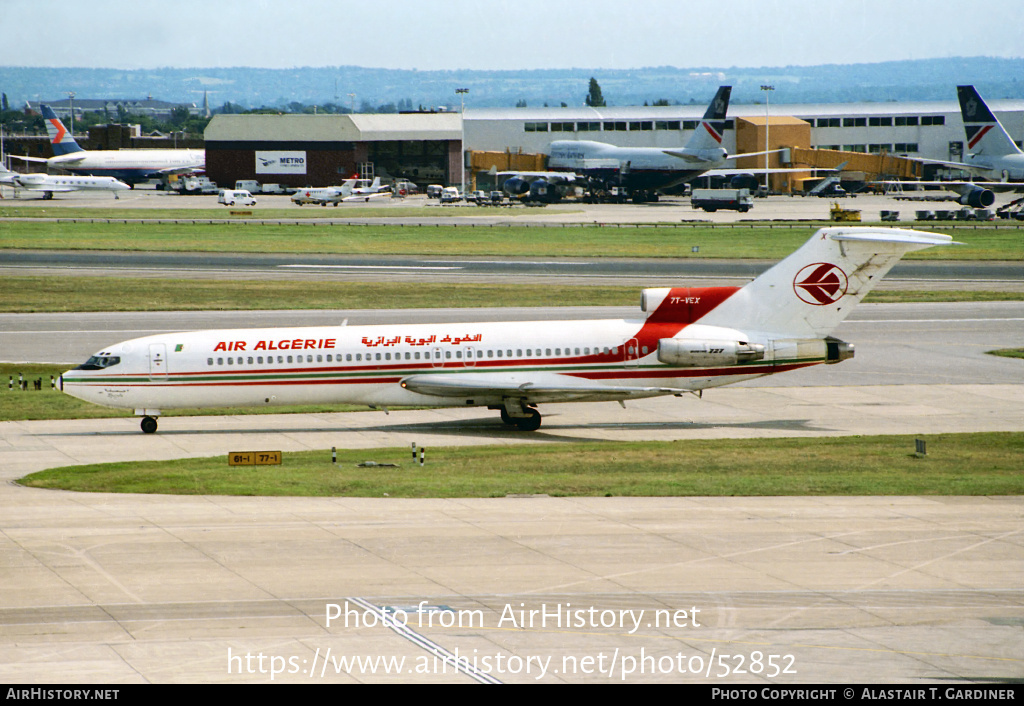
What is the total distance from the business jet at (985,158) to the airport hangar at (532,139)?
34.1 metres

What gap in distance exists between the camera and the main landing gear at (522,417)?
38.4 meters

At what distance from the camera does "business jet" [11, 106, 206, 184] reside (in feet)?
568

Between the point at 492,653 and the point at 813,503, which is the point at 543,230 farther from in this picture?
the point at 492,653

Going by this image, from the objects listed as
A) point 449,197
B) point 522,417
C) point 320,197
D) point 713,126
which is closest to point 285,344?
point 522,417

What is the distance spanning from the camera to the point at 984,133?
120750mm

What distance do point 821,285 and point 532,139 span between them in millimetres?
137095

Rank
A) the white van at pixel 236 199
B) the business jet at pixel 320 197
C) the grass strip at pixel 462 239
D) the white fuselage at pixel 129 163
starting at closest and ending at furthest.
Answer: the grass strip at pixel 462 239 < the white van at pixel 236 199 < the business jet at pixel 320 197 < the white fuselage at pixel 129 163

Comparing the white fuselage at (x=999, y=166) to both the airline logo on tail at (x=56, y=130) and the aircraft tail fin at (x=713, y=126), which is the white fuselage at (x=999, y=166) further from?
the airline logo on tail at (x=56, y=130)

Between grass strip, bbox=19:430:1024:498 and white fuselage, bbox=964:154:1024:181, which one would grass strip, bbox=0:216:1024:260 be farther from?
grass strip, bbox=19:430:1024:498

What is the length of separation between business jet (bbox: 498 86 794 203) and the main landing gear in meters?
101

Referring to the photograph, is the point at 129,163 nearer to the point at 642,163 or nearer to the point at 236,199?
the point at 236,199

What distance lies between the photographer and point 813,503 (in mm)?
27406

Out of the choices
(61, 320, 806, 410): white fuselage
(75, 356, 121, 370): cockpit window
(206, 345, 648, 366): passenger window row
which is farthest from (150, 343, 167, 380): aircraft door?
(206, 345, 648, 366): passenger window row

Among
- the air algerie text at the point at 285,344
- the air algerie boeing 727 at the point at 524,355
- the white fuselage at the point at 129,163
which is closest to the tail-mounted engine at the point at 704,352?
the air algerie boeing 727 at the point at 524,355
